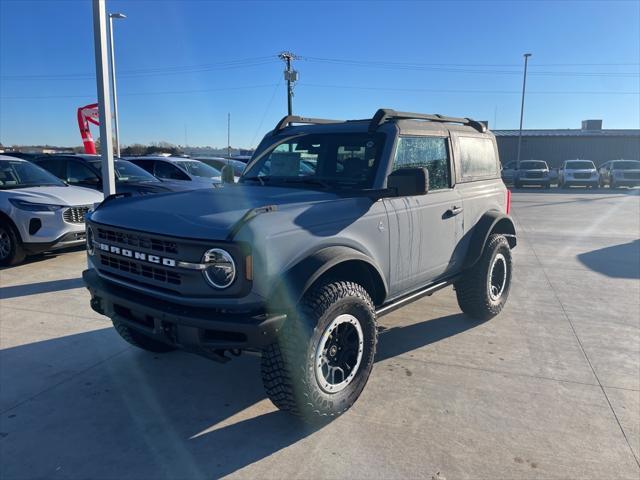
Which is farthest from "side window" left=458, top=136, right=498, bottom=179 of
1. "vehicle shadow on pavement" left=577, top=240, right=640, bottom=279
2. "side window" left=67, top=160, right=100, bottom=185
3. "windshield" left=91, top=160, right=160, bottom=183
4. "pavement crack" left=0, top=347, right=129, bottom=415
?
"side window" left=67, top=160, right=100, bottom=185

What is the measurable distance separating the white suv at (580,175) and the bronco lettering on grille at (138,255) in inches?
1096

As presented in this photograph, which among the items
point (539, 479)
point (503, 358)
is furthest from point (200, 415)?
point (503, 358)

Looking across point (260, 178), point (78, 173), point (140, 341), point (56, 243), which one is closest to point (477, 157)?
point (260, 178)

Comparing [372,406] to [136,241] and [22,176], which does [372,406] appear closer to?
[136,241]

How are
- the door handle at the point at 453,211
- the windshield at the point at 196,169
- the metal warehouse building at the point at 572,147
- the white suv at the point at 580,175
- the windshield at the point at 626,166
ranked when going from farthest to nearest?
the metal warehouse building at the point at 572,147 → the windshield at the point at 626,166 → the white suv at the point at 580,175 → the windshield at the point at 196,169 → the door handle at the point at 453,211

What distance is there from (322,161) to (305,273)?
1.56 metres

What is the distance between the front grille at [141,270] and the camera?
9.72 ft

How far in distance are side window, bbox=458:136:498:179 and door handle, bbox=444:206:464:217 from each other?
0.41 meters

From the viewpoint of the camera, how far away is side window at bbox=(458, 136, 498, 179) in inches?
191

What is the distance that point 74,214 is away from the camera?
299 inches

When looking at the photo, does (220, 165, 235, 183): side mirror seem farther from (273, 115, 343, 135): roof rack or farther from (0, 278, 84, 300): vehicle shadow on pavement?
(0, 278, 84, 300): vehicle shadow on pavement

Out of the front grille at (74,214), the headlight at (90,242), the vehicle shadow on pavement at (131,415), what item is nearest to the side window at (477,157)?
the vehicle shadow on pavement at (131,415)

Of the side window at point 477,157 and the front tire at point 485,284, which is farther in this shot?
the front tire at point 485,284

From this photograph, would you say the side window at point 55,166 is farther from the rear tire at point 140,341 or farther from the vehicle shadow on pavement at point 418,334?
the vehicle shadow on pavement at point 418,334
